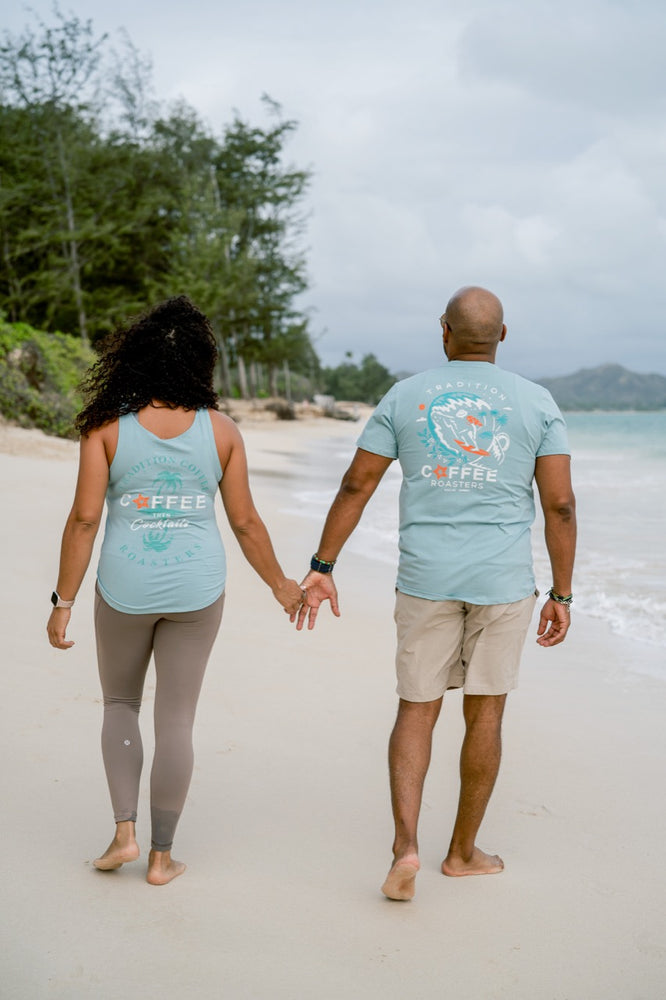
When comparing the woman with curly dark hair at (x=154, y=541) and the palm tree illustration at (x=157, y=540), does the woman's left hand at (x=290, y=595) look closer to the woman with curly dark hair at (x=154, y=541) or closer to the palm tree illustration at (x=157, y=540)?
the woman with curly dark hair at (x=154, y=541)

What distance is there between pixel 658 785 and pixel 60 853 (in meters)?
2.31

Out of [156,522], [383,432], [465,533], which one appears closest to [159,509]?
[156,522]

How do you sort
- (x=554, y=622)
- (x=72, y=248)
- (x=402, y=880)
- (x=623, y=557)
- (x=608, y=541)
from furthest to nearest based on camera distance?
1. (x=72, y=248)
2. (x=608, y=541)
3. (x=623, y=557)
4. (x=554, y=622)
5. (x=402, y=880)

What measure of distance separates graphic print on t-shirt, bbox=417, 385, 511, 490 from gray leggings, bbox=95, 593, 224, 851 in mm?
820

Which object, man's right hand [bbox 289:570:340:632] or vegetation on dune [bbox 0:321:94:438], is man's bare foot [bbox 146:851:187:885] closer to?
man's right hand [bbox 289:570:340:632]

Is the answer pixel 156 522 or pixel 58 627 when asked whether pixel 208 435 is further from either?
pixel 58 627

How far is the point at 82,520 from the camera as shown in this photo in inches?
109

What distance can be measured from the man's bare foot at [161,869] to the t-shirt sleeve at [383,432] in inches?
55.8

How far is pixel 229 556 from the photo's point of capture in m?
8.14

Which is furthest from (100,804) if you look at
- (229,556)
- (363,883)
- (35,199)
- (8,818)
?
(35,199)

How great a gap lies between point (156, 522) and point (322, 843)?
126 cm

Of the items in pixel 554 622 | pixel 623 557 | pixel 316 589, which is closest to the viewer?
pixel 554 622

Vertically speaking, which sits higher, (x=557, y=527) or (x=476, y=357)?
(x=476, y=357)

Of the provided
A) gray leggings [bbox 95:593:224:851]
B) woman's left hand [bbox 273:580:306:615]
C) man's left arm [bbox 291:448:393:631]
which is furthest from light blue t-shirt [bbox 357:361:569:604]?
gray leggings [bbox 95:593:224:851]
